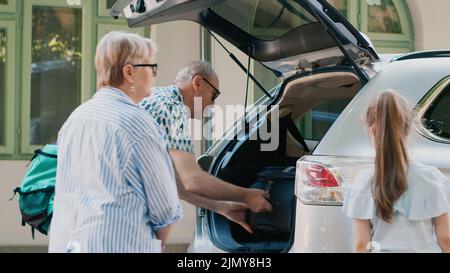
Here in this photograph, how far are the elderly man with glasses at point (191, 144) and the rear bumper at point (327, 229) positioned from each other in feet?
3.09

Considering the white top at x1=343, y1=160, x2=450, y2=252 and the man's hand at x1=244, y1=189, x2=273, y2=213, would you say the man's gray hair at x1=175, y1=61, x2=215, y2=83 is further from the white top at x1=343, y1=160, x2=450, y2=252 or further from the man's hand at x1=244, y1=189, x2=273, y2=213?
the white top at x1=343, y1=160, x2=450, y2=252

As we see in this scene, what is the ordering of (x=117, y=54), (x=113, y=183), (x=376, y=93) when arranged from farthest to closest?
(x=376, y=93)
(x=117, y=54)
(x=113, y=183)

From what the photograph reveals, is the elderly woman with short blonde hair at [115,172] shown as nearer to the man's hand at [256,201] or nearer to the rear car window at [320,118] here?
the man's hand at [256,201]

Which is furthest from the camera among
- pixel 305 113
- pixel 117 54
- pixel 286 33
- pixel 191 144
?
pixel 305 113

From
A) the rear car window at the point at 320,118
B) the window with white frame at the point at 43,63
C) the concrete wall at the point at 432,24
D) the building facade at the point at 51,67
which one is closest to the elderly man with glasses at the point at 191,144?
the rear car window at the point at 320,118

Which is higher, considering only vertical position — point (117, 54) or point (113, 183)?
point (117, 54)

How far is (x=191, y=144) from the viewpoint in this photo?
472cm

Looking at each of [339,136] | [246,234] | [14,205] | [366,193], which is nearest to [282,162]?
[246,234]

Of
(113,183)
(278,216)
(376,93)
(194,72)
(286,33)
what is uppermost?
(286,33)

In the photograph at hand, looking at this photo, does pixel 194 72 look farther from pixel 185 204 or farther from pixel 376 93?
pixel 185 204

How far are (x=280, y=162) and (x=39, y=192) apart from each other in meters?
2.17

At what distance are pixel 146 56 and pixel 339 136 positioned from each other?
1120mm

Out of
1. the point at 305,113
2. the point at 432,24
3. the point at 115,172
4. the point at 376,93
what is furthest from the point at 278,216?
the point at 432,24

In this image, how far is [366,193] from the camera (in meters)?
3.50
